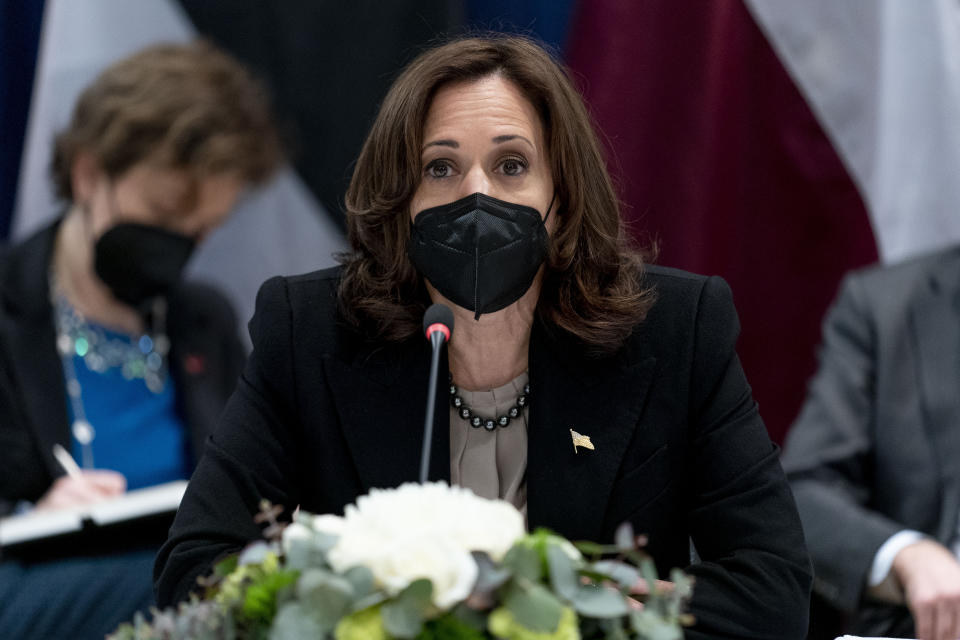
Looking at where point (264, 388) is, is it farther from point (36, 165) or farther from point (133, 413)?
point (36, 165)

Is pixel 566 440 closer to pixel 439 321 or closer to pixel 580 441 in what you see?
pixel 580 441

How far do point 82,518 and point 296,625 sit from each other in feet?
4.48

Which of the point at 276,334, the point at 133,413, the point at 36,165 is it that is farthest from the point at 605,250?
the point at 36,165

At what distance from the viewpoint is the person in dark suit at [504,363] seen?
5.06 ft

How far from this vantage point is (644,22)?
9.38ft

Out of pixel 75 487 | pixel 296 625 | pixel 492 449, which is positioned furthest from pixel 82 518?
pixel 296 625

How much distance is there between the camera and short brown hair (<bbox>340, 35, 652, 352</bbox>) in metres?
1.62

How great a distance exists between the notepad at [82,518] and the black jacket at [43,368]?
0.51 m

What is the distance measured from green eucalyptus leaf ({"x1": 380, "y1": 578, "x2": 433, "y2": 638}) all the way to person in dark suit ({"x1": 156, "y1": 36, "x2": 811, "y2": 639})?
648mm

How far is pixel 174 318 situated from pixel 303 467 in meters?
1.53

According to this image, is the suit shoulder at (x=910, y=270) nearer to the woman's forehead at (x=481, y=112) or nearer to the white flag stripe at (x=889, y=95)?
the white flag stripe at (x=889, y=95)

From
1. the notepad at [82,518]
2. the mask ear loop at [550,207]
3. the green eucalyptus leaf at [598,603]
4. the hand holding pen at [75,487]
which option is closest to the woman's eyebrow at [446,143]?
the mask ear loop at [550,207]

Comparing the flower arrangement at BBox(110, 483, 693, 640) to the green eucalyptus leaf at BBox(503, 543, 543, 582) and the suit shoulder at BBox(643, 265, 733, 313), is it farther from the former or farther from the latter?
the suit shoulder at BBox(643, 265, 733, 313)

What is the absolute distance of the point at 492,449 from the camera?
5.46 ft
